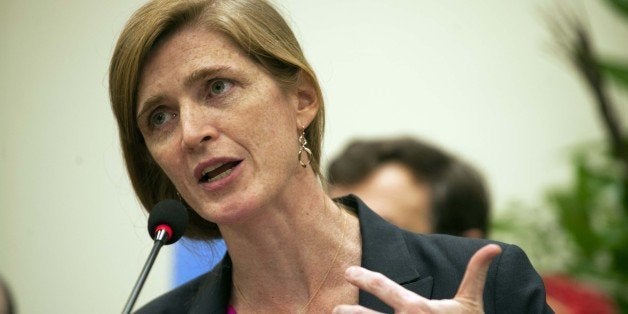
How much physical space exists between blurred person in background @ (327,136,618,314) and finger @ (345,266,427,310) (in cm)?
194

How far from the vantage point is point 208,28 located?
2.04 m

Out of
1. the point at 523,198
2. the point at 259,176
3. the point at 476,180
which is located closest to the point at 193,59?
the point at 259,176

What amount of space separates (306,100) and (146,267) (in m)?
0.70

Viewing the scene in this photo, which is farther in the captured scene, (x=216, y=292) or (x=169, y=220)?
(x=216, y=292)

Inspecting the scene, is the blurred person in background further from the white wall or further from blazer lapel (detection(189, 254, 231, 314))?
blazer lapel (detection(189, 254, 231, 314))

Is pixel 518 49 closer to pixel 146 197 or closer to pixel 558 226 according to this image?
pixel 146 197

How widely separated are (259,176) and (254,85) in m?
0.22

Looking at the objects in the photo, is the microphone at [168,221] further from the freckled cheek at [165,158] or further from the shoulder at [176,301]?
the shoulder at [176,301]

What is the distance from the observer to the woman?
75.9 inches

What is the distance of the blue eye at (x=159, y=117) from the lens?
2.05 meters

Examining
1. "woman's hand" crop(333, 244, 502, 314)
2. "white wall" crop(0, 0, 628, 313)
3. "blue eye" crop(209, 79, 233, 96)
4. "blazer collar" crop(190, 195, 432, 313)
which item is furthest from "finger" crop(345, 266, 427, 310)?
"white wall" crop(0, 0, 628, 313)

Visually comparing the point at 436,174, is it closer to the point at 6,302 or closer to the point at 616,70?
the point at 6,302

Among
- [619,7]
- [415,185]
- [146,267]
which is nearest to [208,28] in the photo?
[146,267]

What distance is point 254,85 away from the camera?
6.61 ft
